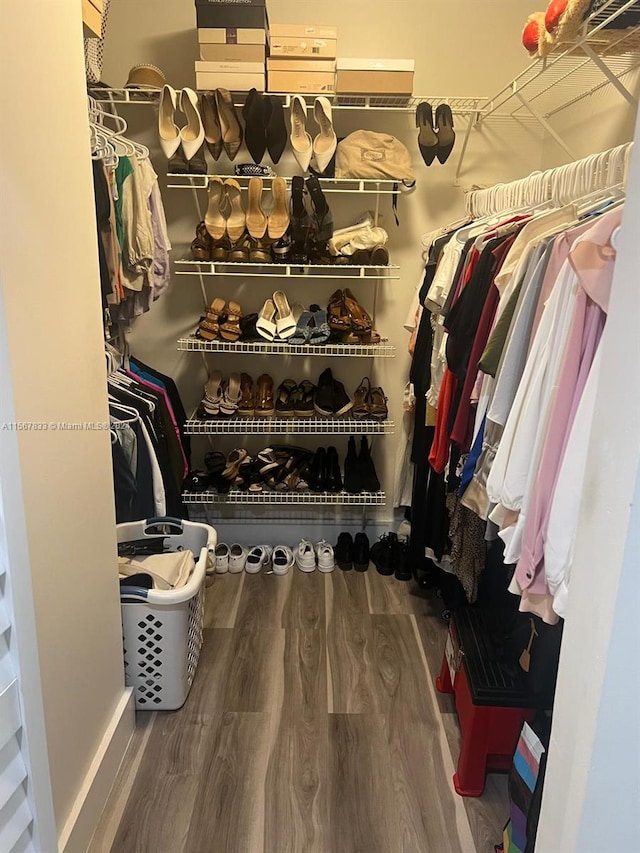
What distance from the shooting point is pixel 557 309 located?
112cm

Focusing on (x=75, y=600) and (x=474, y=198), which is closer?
(x=75, y=600)

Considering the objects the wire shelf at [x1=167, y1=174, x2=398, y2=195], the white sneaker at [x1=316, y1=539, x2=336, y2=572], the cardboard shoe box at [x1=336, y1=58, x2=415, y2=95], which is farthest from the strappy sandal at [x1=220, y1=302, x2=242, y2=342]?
the white sneaker at [x1=316, y1=539, x2=336, y2=572]

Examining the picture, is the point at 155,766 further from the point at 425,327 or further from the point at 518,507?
the point at 425,327

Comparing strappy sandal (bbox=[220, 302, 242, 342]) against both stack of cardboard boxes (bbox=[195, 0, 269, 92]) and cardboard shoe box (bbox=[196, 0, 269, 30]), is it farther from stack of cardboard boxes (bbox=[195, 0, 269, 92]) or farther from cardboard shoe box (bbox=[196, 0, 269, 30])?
cardboard shoe box (bbox=[196, 0, 269, 30])

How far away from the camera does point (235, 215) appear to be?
2.52 metres

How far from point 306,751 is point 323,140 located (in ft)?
7.20

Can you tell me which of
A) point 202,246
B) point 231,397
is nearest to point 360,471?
point 231,397

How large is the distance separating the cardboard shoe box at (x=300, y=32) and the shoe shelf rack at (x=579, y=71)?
68 cm

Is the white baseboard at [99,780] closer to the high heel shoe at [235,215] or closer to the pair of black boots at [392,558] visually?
the pair of black boots at [392,558]

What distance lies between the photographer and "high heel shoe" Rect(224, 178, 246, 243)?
2479 mm

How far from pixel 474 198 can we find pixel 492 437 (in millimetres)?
1349

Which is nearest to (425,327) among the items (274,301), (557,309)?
(274,301)

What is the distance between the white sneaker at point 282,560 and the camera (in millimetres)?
2830

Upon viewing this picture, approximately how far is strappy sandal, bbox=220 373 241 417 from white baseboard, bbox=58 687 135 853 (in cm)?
124
